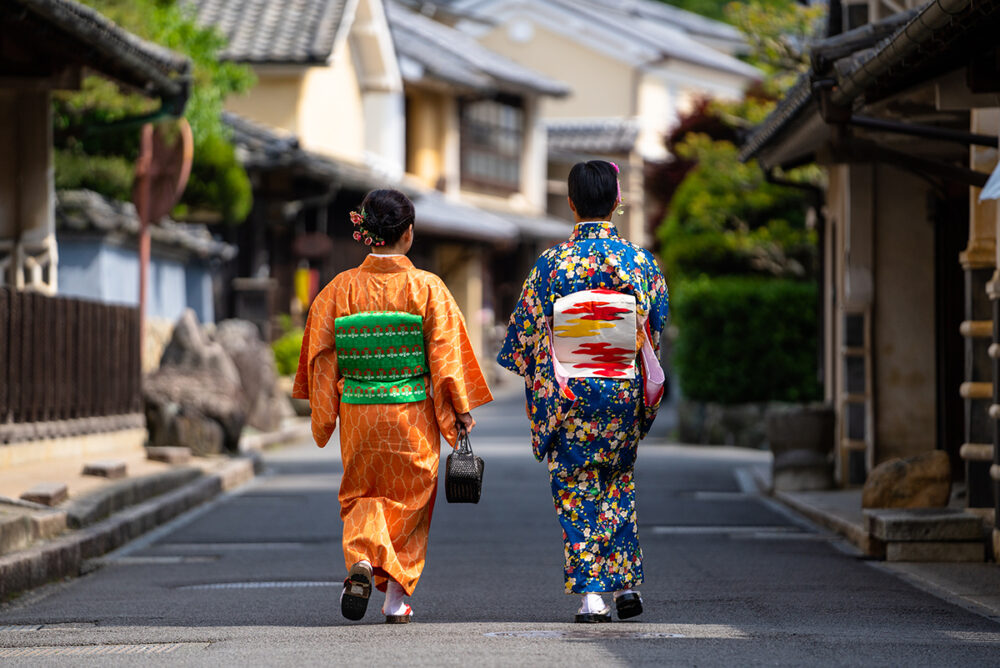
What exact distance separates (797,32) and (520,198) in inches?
869

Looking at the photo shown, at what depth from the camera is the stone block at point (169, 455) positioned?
15.5m

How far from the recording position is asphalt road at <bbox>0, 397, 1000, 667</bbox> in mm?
6188

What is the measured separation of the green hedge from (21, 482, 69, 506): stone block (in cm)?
1299

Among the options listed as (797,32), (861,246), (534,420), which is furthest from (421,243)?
→ (534,420)

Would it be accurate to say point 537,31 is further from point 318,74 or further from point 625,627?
point 625,627

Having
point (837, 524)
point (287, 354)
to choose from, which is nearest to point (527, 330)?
point (837, 524)

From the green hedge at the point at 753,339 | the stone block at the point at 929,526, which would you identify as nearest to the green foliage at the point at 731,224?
the green hedge at the point at 753,339

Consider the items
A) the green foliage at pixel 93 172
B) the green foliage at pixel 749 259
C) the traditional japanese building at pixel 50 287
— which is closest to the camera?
the traditional japanese building at pixel 50 287

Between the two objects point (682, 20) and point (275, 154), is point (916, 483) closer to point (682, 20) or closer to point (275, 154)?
point (275, 154)

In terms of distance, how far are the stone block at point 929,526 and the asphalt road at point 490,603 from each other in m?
0.28

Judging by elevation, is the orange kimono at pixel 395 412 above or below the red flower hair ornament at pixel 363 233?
below

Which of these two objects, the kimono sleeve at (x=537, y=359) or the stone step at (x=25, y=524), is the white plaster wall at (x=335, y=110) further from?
the kimono sleeve at (x=537, y=359)

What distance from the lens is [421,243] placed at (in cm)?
3688

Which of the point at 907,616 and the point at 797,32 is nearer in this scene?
the point at 907,616
